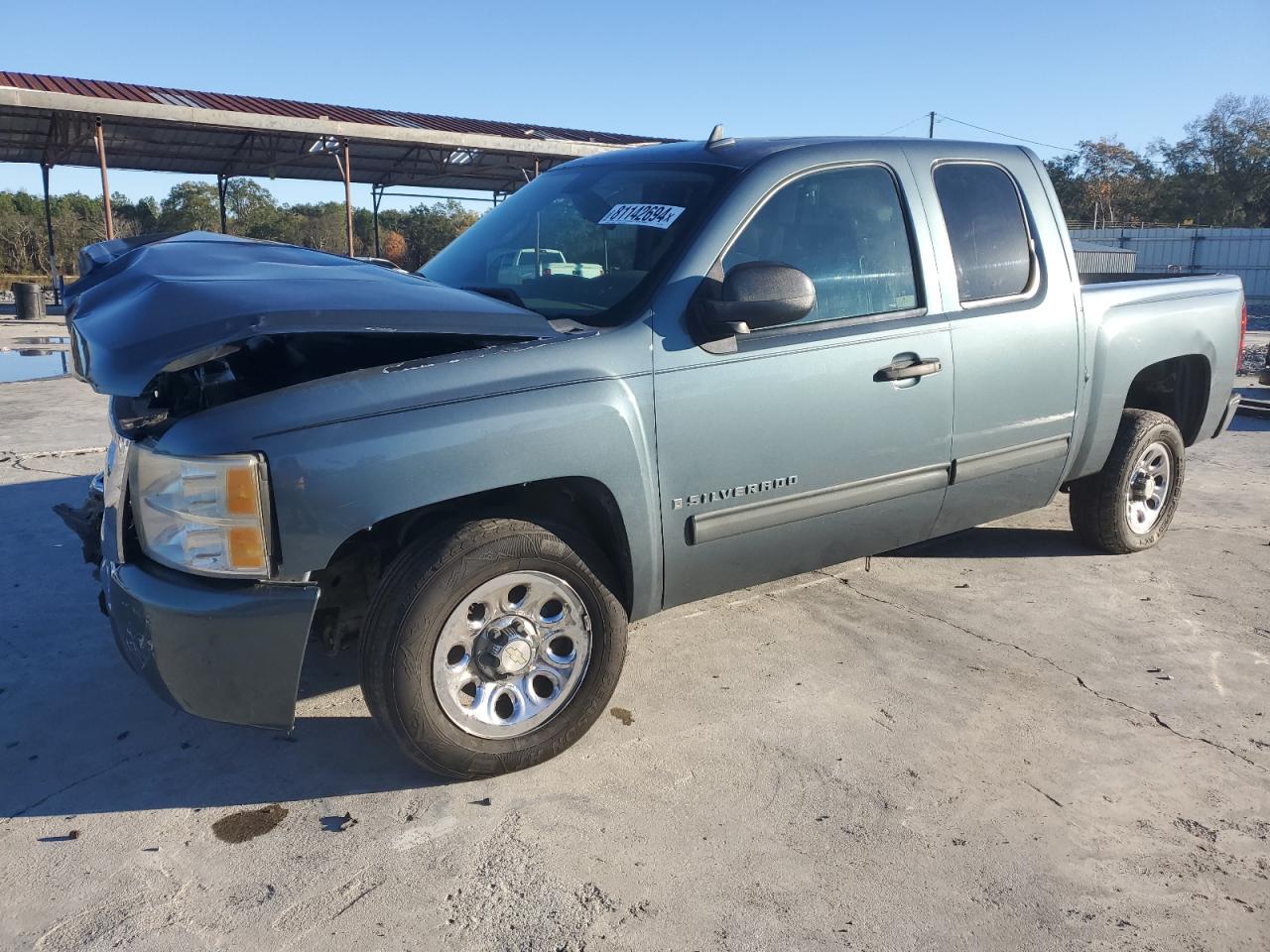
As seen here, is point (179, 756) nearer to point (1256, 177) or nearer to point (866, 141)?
point (866, 141)

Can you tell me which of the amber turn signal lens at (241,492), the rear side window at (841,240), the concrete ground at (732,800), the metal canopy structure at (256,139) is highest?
the metal canopy structure at (256,139)

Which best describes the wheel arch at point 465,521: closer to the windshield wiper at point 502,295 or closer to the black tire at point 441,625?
the black tire at point 441,625

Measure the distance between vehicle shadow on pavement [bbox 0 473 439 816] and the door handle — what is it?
2.09 metres

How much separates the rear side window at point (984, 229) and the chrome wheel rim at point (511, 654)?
82.2 inches

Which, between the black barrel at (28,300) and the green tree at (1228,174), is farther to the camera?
the green tree at (1228,174)

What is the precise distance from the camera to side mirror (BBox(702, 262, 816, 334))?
3033 millimetres

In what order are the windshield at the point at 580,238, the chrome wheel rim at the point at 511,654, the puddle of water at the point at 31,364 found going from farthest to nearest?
the puddle of water at the point at 31,364 < the windshield at the point at 580,238 < the chrome wheel rim at the point at 511,654

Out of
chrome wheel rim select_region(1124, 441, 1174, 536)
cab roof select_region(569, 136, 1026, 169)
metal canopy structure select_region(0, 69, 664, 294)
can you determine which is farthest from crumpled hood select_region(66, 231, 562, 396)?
metal canopy structure select_region(0, 69, 664, 294)

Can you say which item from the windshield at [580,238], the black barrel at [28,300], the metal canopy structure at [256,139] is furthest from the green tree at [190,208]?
the windshield at [580,238]

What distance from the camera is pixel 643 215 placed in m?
3.50

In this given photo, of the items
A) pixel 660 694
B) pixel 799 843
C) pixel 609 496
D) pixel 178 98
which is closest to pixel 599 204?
pixel 609 496

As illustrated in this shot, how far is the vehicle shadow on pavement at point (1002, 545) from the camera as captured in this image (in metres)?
5.03

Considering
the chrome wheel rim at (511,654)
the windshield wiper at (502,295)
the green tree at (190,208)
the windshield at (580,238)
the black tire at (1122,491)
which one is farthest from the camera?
the green tree at (190,208)

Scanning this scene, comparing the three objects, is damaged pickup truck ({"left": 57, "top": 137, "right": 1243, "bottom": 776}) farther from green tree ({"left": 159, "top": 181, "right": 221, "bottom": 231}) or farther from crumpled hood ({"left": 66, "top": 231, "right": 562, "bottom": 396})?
green tree ({"left": 159, "top": 181, "right": 221, "bottom": 231})
